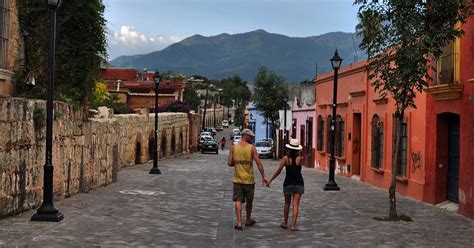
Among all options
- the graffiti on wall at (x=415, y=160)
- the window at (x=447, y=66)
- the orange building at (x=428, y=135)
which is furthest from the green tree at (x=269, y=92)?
the window at (x=447, y=66)

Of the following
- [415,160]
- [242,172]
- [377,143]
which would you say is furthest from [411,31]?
[377,143]

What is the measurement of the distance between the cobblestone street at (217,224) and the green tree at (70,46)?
9.17ft

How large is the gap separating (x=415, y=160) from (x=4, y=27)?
10462 mm

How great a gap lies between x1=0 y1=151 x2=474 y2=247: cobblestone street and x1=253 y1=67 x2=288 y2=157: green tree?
3318 centimetres

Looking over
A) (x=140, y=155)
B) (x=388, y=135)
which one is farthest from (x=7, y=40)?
(x=140, y=155)

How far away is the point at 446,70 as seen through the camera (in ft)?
42.9

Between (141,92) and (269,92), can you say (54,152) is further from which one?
(141,92)

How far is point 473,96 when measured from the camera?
11648 mm

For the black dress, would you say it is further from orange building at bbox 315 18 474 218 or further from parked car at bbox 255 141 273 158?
parked car at bbox 255 141 273 158

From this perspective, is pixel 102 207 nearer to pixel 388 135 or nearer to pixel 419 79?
pixel 419 79

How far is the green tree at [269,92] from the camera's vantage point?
160 feet

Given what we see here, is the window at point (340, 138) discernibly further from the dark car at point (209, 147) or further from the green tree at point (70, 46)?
the dark car at point (209, 147)

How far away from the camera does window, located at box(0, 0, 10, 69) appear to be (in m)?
12.7

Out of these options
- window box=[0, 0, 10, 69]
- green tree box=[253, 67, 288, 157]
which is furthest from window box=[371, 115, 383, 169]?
green tree box=[253, 67, 288, 157]
